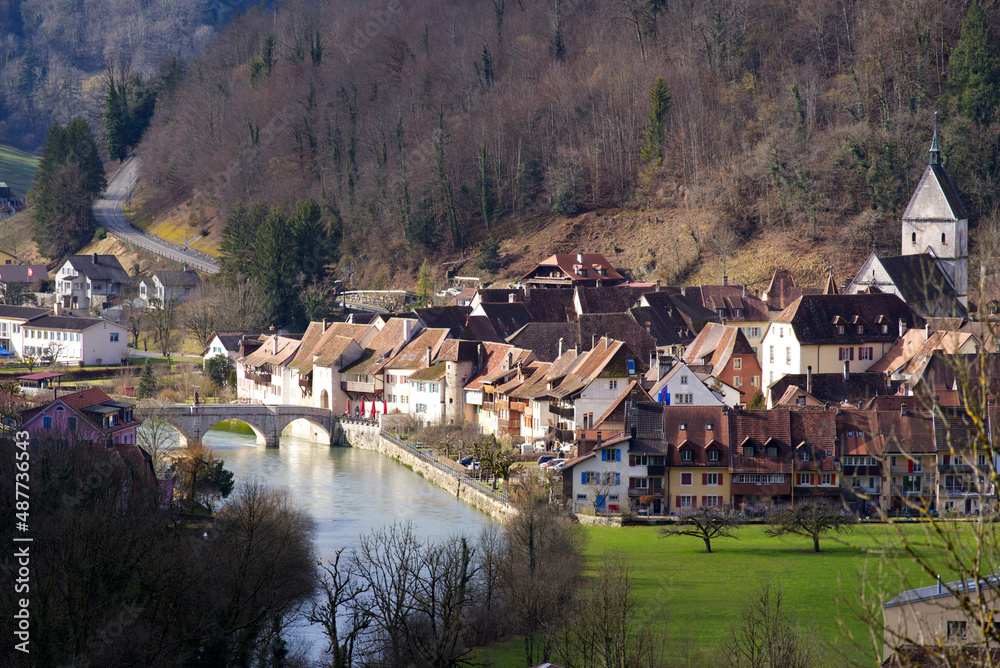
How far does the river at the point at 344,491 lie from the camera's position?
117 feet

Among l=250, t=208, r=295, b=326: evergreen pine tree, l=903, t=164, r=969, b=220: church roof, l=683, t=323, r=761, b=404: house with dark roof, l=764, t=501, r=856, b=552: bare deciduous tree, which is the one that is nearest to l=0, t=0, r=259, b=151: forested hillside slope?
l=250, t=208, r=295, b=326: evergreen pine tree

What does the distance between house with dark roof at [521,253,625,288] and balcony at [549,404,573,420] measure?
25580 mm

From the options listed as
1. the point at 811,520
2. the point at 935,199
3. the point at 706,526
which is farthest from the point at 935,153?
the point at 706,526

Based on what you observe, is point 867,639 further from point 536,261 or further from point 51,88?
point 51,88

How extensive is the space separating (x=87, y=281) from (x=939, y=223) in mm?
52349

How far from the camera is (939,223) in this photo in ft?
212

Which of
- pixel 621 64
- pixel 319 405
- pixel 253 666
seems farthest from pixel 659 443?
pixel 621 64

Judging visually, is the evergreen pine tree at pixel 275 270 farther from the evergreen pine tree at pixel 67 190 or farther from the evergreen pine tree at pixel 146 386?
the evergreen pine tree at pixel 67 190

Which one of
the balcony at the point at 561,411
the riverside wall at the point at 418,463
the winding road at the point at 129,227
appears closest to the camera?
the riverside wall at the point at 418,463

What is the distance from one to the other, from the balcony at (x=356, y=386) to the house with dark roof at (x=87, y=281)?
109 ft

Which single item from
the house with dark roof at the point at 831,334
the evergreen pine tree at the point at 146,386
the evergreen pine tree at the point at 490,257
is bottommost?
the evergreen pine tree at the point at 146,386

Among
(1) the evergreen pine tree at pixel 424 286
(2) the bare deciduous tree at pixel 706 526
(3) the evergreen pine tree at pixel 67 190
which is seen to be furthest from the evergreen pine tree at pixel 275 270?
(2) the bare deciduous tree at pixel 706 526

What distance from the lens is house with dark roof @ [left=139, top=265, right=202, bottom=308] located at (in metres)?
81.9

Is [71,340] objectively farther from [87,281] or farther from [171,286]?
[87,281]
